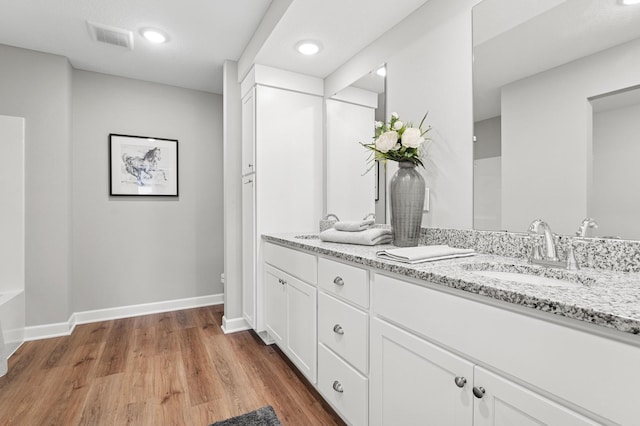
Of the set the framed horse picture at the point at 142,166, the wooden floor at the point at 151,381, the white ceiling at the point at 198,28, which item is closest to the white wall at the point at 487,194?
the white ceiling at the point at 198,28

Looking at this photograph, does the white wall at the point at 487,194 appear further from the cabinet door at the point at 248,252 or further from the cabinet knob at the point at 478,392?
the cabinet door at the point at 248,252

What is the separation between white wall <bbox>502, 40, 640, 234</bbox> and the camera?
1140 mm

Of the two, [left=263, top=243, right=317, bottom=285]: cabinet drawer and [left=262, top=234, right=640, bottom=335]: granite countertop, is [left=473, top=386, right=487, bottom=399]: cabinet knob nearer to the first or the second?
[left=262, top=234, right=640, bottom=335]: granite countertop

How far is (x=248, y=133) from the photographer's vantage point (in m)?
2.68

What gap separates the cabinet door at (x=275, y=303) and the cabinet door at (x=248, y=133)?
850 mm

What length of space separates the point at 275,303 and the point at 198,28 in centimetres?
208

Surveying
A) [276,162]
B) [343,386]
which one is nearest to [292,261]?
[343,386]

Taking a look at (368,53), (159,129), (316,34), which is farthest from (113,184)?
(368,53)

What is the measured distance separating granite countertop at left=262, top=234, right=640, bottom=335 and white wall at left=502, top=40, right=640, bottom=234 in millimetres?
227

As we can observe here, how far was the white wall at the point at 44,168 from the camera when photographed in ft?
8.75

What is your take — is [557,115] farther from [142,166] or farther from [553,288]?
[142,166]

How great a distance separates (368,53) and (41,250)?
10.2 feet

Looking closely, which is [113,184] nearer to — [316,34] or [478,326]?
[316,34]

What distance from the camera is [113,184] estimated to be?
3.18 m
